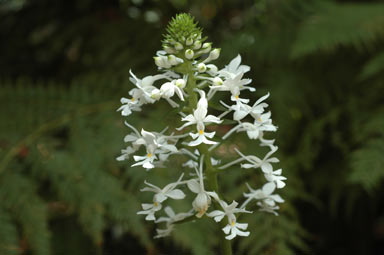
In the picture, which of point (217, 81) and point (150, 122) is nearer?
point (217, 81)

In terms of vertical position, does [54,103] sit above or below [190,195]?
above

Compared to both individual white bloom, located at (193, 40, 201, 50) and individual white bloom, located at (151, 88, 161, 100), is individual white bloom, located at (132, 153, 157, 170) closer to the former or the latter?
individual white bloom, located at (151, 88, 161, 100)

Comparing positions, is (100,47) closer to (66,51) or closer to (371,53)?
(66,51)

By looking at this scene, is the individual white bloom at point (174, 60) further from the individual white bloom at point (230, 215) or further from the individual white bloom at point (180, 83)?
the individual white bloom at point (230, 215)

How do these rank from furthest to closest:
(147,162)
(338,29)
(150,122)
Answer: (338,29) → (150,122) → (147,162)

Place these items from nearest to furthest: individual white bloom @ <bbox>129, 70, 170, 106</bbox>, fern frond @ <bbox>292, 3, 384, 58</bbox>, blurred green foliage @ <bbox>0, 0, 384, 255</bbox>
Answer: individual white bloom @ <bbox>129, 70, 170, 106</bbox>
blurred green foliage @ <bbox>0, 0, 384, 255</bbox>
fern frond @ <bbox>292, 3, 384, 58</bbox>

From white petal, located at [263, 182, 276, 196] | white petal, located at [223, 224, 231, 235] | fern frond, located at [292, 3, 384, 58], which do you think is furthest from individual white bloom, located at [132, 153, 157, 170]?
fern frond, located at [292, 3, 384, 58]

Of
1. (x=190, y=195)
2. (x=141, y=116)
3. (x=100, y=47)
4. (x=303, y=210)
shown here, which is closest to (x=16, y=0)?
(x=100, y=47)

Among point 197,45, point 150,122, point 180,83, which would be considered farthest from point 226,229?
point 150,122

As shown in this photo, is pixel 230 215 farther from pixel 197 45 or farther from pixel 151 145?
pixel 197 45
